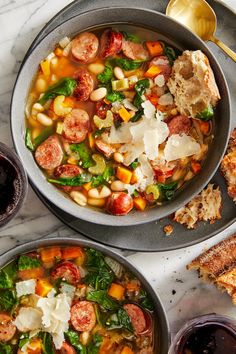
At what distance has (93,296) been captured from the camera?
355 cm

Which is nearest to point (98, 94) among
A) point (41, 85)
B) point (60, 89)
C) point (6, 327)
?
point (60, 89)

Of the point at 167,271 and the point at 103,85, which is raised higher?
the point at 103,85

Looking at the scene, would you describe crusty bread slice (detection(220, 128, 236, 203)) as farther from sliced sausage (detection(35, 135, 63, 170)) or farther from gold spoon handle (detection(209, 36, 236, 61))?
sliced sausage (detection(35, 135, 63, 170))

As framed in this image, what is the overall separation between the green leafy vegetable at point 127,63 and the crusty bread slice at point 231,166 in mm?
627

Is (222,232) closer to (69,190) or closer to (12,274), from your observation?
(69,190)

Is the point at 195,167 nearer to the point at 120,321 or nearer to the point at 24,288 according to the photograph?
the point at 120,321

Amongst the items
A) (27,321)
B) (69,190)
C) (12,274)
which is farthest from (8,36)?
(27,321)

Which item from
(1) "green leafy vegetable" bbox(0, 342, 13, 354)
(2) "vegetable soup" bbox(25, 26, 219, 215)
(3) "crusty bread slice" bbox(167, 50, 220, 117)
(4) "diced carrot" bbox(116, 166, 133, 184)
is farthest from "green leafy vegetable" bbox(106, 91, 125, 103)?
(1) "green leafy vegetable" bbox(0, 342, 13, 354)

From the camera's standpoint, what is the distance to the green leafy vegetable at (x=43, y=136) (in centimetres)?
346

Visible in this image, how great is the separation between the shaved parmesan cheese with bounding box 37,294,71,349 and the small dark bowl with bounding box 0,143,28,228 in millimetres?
497

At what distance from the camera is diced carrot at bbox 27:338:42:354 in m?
3.51

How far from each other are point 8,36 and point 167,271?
152cm

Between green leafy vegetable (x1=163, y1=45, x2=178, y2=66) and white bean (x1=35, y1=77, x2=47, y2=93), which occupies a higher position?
green leafy vegetable (x1=163, y1=45, x2=178, y2=66)

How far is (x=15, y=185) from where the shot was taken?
3301 mm
